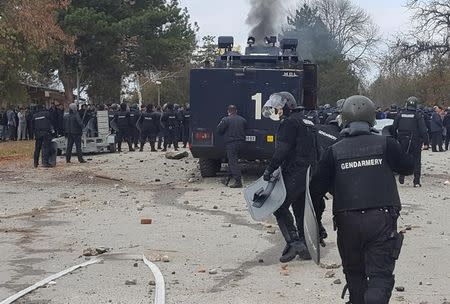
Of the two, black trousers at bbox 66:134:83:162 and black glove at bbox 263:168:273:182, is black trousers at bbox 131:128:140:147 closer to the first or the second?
black trousers at bbox 66:134:83:162

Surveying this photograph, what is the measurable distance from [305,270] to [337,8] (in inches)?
2602

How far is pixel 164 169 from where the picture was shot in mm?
21047

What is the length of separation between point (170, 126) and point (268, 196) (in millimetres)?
20708

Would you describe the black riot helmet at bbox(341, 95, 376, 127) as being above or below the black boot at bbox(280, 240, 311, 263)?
above

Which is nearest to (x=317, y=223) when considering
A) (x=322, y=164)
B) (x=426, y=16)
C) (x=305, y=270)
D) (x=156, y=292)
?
(x=322, y=164)

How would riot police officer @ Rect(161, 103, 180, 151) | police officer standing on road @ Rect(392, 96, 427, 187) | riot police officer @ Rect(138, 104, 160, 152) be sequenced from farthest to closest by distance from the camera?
riot police officer @ Rect(161, 103, 180, 151), riot police officer @ Rect(138, 104, 160, 152), police officer standing on road @ Rect(392, 96, 427, 187)

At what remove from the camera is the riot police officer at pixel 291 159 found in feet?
28.5

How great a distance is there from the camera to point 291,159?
8.82m

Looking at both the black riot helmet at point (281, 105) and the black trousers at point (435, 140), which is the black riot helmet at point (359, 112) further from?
the black trousers at point (435, 140)

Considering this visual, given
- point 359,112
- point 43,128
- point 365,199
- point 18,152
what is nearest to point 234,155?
point 43,128

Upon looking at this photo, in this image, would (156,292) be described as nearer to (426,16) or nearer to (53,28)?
(53,28)

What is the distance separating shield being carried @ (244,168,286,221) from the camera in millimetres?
8562

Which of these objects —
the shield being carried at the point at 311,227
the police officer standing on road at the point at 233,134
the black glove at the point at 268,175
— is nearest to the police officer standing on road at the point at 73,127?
the police officer standing on road at the point at 233,134

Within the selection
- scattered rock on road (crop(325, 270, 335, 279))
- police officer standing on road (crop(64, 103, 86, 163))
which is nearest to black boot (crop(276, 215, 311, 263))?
scattered rock on road (crop(325, 270, 335, 279))
